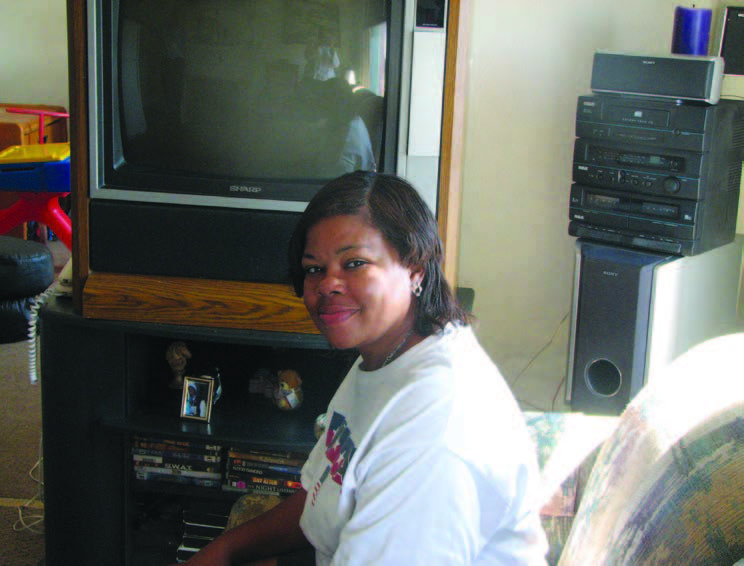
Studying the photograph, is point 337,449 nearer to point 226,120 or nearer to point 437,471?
point 437,471

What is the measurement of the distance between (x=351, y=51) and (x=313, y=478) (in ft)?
3.01

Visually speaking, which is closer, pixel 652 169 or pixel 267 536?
pixel 267 536

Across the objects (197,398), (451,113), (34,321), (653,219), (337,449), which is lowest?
(197,398)

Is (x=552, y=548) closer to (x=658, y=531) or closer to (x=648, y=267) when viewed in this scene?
(x=658, y=531)

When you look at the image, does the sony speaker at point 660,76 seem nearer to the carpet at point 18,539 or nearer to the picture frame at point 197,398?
the picture frame at point 197,398

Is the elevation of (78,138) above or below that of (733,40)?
below

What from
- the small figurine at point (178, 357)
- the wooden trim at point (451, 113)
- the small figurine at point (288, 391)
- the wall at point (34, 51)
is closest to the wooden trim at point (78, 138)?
the small figurine at point (178, 357)

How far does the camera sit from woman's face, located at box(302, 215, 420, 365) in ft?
3.85

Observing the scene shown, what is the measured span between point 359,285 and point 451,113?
2.49 ft

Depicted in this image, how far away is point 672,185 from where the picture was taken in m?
2.04

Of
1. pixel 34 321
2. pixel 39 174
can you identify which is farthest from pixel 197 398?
pixel 39 174

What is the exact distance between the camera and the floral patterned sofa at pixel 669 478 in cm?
95

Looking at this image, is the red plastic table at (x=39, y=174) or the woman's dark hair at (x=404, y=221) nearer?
the woman's dark hair at (x=404, y=221)

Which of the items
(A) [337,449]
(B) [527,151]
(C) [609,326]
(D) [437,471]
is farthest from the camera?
(B) [527,151]
